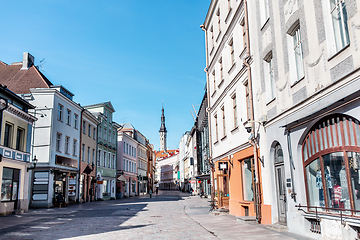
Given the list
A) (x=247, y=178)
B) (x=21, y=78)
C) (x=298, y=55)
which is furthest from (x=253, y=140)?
(x=21, y=78)

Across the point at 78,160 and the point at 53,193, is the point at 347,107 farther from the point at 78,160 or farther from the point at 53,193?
the point at 78,160

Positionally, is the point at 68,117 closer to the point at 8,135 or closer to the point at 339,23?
the point at 8,135

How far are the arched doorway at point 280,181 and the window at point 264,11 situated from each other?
4.87 meters

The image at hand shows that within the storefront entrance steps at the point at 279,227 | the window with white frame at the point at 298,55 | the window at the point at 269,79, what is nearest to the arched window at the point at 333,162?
the storefront entrance steps at the point at 279,227

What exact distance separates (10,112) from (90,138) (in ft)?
61.8

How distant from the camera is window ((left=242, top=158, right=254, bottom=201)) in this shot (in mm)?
14961

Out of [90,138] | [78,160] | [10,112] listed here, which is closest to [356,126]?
[10,112]

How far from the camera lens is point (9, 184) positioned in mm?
19922

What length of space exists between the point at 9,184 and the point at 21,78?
14263mm

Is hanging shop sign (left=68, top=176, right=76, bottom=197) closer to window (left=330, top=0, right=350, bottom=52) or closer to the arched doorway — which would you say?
the arched doorway

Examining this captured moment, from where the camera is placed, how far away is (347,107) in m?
7.55

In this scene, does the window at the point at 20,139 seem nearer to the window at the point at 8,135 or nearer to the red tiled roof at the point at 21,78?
the window at the point at 8,135

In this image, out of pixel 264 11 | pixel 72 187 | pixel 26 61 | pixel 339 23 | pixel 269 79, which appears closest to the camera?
pixel 339 23

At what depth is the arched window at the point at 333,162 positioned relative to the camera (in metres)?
7.63
